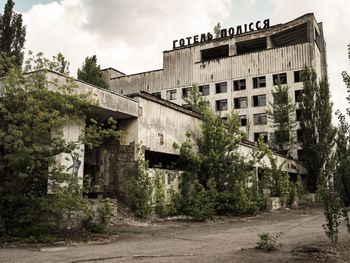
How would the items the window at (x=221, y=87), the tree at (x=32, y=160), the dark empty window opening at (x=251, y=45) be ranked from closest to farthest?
the tree at (x=32, y=160), the dark empty window opening at (x=251, y=45), the window at (x=221, y=87)

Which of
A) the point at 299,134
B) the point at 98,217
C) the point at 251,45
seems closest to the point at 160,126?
the point at 98,217

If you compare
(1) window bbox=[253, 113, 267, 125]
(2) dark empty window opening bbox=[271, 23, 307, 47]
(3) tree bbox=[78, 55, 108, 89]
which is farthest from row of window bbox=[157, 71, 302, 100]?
(3) tree bbox=[78, 55, 108, 89]

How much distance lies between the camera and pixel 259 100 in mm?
48438

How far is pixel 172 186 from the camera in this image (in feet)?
60.7

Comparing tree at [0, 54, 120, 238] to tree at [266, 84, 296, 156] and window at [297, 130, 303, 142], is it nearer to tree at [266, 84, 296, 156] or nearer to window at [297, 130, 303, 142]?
tree at [266, 84, 296, 156]

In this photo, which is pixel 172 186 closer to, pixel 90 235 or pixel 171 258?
pixel 90 235

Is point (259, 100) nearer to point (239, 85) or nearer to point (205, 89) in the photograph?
point (239, 85)

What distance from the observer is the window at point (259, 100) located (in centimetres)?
4806

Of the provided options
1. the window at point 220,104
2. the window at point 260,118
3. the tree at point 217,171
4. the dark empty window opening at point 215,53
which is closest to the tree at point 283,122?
the window at point 260,118

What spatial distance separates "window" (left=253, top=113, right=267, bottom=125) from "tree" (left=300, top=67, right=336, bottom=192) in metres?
7.41

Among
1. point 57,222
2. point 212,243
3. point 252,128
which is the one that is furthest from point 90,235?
point 252,128

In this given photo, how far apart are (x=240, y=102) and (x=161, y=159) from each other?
31126 mm

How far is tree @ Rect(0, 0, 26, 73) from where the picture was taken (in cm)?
2852

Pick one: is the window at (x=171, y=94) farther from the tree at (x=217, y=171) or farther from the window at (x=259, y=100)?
the tree at (x=217, y=171)
